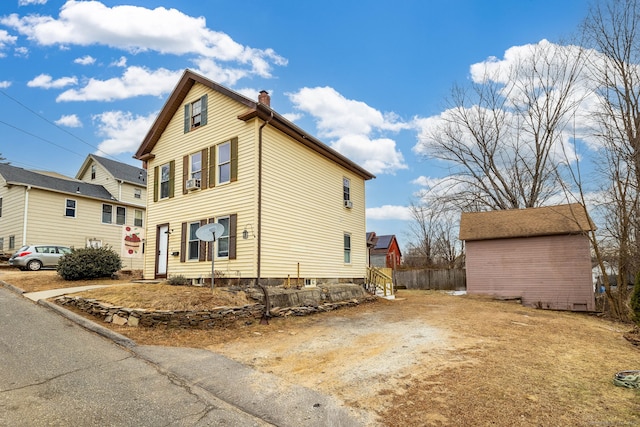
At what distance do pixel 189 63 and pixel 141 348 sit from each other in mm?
11757

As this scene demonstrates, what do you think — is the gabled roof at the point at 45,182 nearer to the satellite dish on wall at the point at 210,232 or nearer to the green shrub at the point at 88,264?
the green shrub at the point at 88,264

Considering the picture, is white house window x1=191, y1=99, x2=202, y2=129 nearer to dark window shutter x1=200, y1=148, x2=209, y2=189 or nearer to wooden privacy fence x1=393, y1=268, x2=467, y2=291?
dark window shutter x1=200, y1=148, x2=209, y2=189

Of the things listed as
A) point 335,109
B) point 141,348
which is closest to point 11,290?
point 141,348

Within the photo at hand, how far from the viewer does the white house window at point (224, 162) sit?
12547mm

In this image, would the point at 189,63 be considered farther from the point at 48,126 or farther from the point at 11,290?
the point at 48,126

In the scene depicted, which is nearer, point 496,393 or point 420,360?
point 496,393

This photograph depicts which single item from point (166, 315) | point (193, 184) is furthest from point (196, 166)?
point (166, 315)

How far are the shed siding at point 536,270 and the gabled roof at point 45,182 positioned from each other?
80.4 feet

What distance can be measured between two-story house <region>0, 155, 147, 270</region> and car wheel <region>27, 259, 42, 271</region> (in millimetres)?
3566

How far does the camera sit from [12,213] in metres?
22.5

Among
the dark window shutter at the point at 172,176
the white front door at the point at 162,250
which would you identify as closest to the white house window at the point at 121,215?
the white front door at the point at 162,250

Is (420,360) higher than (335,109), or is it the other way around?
(335,109)

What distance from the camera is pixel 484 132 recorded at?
2681 cm

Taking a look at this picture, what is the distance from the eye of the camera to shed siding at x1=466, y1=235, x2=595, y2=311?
55.0 feet
